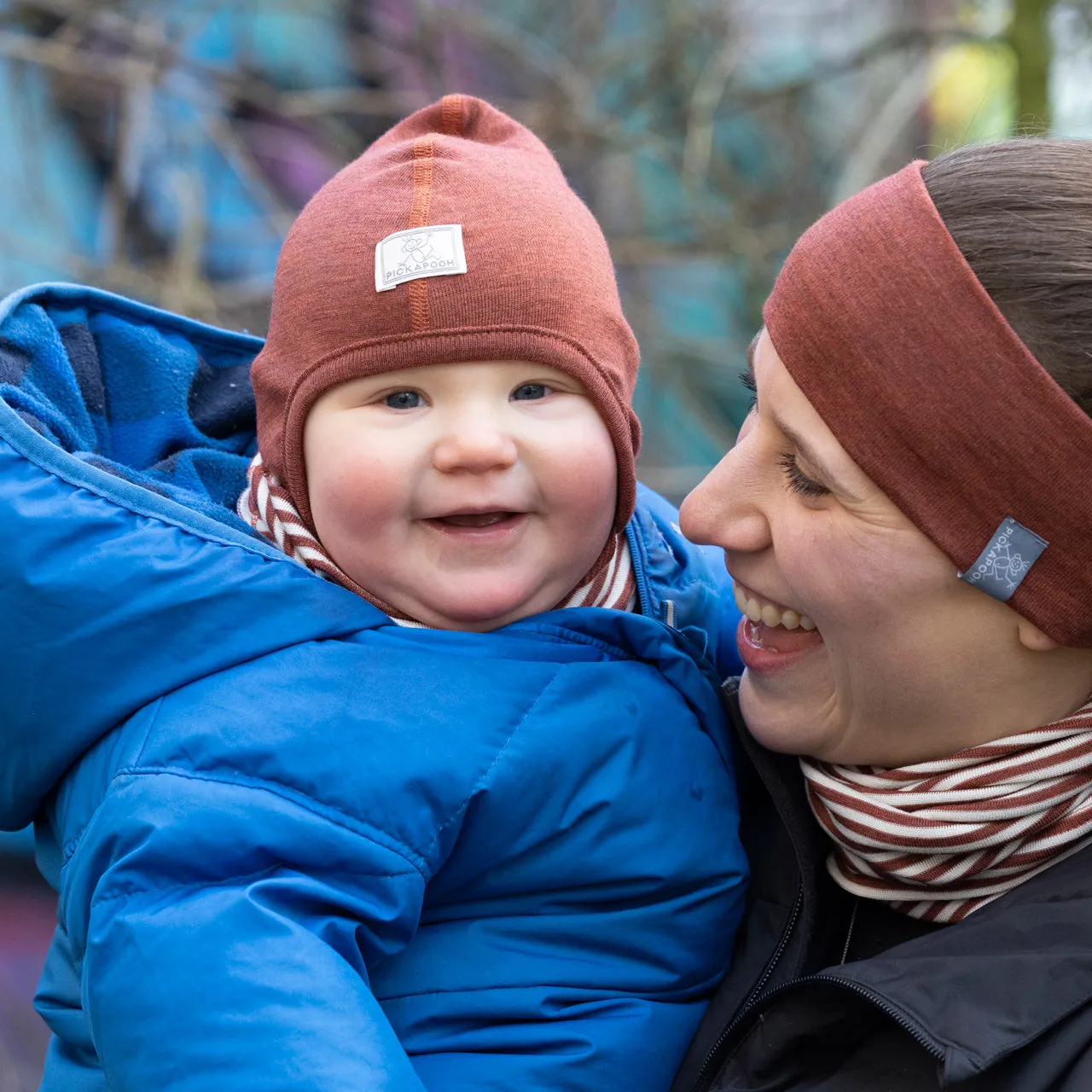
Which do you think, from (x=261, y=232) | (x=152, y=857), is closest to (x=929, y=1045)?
(x=152, y=857)

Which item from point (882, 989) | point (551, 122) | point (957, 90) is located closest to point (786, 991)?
point (882, 989)

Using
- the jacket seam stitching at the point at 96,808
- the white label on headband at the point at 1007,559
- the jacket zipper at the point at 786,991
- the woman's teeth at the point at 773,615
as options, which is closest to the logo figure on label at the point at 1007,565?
the white label on headband at the point at 1007,559

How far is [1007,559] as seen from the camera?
4.98ft

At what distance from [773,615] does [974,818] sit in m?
0.36

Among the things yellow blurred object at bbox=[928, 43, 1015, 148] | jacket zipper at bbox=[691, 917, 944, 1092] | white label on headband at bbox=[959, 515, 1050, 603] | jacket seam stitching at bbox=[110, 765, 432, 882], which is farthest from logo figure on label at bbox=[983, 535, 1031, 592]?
yellow blurred object at bbox=[928, 43, 1015, 148]

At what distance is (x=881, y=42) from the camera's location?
17.8 feet

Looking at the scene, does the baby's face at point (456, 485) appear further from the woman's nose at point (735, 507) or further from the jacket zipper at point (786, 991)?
the jacket zipper at point (786, 991)

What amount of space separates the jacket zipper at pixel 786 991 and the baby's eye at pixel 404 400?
0.84 metres

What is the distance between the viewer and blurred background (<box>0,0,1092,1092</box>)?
4605 mm

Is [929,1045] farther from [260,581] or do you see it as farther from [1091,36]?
[1091,36]

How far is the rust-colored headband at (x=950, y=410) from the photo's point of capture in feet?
4.80

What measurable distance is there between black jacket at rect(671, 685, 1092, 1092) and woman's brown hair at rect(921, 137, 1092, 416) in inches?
23.4

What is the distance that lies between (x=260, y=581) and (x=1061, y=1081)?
1.09 metres

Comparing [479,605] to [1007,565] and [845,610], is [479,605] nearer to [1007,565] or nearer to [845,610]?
[845,610]
